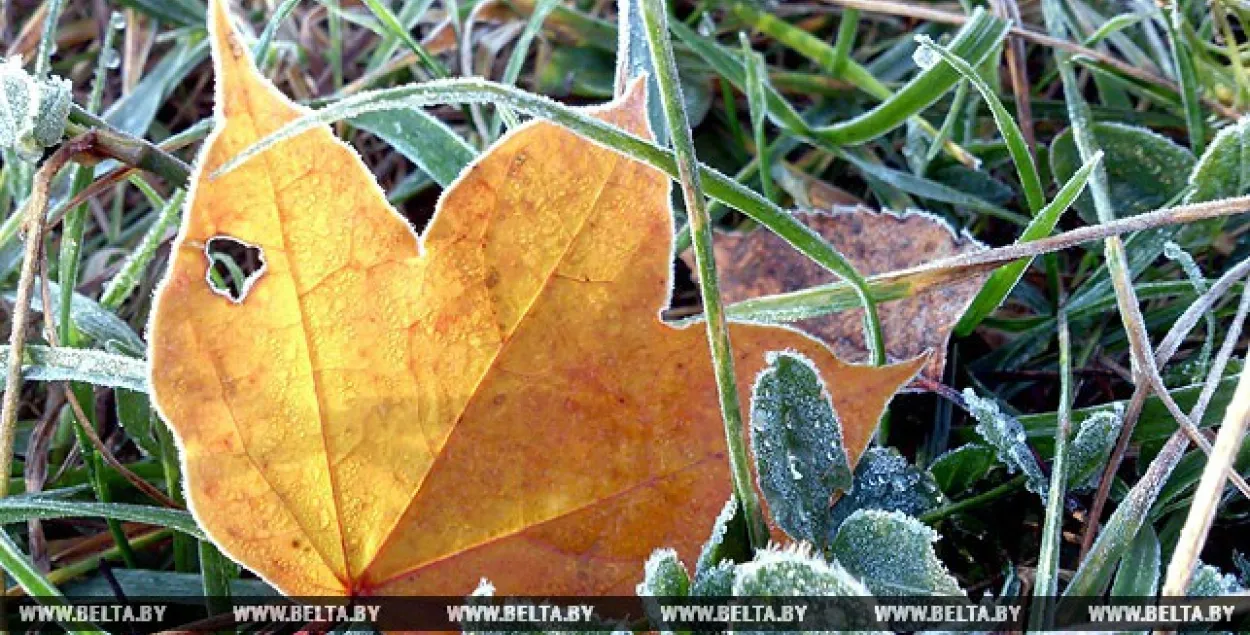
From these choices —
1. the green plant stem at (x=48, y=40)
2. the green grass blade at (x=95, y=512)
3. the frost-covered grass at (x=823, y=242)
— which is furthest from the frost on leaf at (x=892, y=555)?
the green plant stem at (x=48, y=40)

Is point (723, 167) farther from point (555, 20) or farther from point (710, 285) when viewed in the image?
point (710, 285)

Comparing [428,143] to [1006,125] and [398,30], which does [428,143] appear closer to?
[398,30]

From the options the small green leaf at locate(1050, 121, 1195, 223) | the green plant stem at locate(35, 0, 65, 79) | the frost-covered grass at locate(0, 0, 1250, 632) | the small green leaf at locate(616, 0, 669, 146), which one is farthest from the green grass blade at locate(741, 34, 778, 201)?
the green plant stem at locate(35, 0, 65, 79)

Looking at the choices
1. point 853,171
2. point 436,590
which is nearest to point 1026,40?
point 853,171

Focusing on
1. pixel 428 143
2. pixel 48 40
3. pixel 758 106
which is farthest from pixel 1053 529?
pixel 48 40

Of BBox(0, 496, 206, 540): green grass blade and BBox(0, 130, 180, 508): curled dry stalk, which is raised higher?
A: BBox(0, 130, 180, 508): curled dry stalk

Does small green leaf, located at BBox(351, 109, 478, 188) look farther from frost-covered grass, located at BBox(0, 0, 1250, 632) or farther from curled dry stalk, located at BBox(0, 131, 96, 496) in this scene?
curled dry stalk, located at BBox(0, 131, 96, 496)
